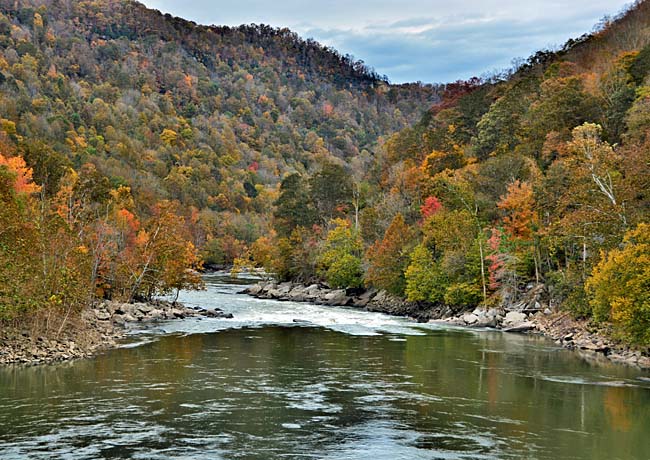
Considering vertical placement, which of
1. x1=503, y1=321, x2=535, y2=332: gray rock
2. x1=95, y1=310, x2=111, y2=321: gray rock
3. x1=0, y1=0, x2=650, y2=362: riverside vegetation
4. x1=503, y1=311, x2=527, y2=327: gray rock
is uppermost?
x1=0, y1=0, x2=650, y2=362: riverside vegetation

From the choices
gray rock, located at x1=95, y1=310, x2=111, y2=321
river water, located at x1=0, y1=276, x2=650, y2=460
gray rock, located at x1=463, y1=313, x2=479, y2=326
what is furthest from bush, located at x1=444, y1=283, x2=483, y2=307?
gray rock, located at x1=95, y1=310, x2=111, y2=321

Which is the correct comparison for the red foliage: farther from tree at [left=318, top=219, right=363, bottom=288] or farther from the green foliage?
the green foliage

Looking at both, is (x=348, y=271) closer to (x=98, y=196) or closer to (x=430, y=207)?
(x=430, y=207)

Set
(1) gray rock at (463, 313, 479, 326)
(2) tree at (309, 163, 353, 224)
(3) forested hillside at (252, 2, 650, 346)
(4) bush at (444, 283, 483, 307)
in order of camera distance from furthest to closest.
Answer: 1. (2) tree at (309, 163, 353, 224)
2. (4) bush at (444, 283, 483, 307)
3. (1) gray rock at (463, 313, 479, 326)
4. (3) forested hillside at (252, 2, 650, 346)

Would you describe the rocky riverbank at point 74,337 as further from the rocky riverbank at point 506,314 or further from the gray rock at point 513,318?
the gray rock at point 513,318

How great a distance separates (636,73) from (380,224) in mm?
33509

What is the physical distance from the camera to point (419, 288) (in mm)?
63000

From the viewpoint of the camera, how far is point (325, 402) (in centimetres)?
2733

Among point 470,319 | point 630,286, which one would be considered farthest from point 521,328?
point 630,286

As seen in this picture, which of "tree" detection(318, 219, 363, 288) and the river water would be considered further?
"tree" detection(318, 219, 363, 288)

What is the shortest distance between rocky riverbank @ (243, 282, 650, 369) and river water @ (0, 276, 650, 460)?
6.54ft

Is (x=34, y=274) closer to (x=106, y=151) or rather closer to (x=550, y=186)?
(x=550, y=186)

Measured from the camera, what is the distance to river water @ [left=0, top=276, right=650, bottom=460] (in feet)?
70.1

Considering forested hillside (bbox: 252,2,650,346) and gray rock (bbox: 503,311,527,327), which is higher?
forested hillside (bbox: 252,2,650,346)
